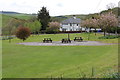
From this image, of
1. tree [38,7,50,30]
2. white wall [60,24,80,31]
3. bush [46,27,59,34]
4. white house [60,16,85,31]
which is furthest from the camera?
white house [60,16,85,31]

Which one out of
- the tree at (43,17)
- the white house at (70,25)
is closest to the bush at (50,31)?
the tree at (43,17)

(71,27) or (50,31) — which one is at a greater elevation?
(71,27)

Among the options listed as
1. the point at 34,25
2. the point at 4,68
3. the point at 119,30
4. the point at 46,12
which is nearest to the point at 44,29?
the point at 46,12

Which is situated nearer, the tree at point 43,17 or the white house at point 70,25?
the tree at point 43,17

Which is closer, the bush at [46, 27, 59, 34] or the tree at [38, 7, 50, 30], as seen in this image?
the bush at [46, 27, 59, 34]

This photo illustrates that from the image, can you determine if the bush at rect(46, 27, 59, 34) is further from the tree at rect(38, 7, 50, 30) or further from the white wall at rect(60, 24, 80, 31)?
the white wall at rect(60, 24, 80, 31)

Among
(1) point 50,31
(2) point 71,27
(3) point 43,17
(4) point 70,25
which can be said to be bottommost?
(1) point 50,31

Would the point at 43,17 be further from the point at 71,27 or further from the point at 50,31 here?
the point at 71,27

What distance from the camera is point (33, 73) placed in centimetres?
1350

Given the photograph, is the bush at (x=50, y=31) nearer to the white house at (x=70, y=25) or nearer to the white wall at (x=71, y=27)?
the white house at (x=70, y=25)

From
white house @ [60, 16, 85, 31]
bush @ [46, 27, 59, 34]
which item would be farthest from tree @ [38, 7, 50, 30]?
white house @ [60, 16, 85, 31]

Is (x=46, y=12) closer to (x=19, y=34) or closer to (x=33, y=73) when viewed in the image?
(x=19, y=34)

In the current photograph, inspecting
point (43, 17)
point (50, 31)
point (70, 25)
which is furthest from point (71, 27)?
point (50, 31)

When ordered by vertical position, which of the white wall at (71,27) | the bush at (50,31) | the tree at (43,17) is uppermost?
the tree at (43,17)
